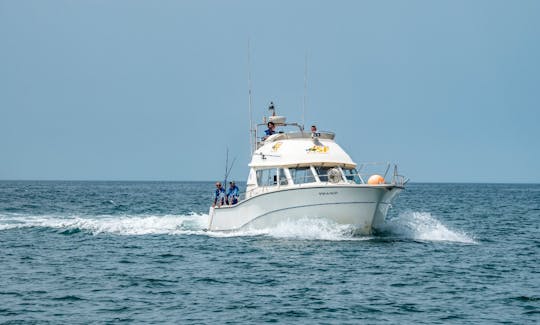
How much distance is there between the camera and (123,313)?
15633 millimetres

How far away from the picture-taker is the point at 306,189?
83.8ft

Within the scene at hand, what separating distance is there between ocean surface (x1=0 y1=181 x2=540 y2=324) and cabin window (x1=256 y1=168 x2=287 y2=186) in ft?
6.33

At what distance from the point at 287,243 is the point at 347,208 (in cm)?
254

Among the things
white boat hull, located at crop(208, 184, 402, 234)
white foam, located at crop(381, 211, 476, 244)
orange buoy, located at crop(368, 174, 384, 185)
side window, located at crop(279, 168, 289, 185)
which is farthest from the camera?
white foam, located at crop(381, 211, 476, 244)

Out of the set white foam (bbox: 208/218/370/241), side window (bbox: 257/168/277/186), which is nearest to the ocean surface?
white foam (bbox: 208/218/370/241)

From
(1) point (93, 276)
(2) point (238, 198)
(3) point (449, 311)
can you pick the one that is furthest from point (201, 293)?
(2) point (238, 198)

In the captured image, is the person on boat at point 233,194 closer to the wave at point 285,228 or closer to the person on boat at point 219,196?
the person on boat at point 219,196

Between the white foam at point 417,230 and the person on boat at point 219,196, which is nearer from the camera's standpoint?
the white foam at point 417,230

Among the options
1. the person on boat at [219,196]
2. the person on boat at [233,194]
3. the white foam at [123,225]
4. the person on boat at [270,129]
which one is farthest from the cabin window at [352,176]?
the white foam at [123,225]

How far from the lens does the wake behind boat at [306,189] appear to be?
25453mm

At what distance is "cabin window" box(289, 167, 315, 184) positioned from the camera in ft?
89.0

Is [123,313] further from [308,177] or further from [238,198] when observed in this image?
[238,198]

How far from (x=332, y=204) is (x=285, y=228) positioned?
7.60 feet

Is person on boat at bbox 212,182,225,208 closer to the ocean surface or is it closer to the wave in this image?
the wave
